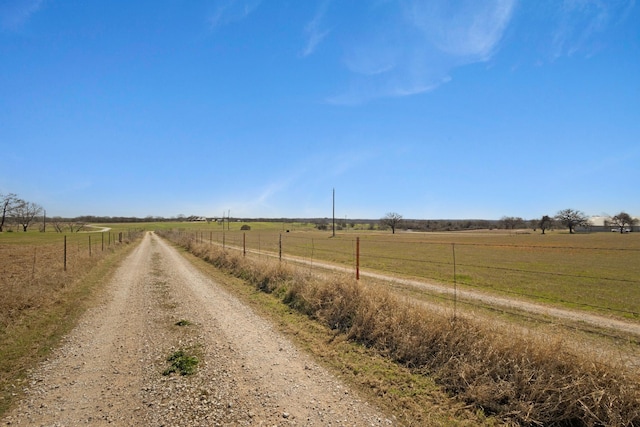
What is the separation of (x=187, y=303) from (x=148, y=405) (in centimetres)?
689

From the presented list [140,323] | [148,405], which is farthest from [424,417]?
[140,323]

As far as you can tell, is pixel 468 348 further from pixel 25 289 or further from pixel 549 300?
pixel 25 289

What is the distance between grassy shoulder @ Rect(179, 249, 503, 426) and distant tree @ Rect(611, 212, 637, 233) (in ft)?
469

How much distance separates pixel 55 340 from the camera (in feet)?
24.3

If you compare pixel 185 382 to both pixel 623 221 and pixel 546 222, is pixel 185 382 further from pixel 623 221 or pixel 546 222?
pixel 623 221

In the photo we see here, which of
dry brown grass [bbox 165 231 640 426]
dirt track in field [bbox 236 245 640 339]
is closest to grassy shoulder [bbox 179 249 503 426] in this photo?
dry brown grass [bbox 165 231 640 426]

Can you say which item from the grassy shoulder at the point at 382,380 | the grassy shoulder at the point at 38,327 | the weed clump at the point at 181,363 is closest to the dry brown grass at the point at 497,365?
the grassy shoulder at the point at 382,380

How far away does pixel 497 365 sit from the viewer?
16.6 feet

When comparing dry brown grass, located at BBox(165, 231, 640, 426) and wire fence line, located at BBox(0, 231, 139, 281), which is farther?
wire fence line, located at BBox(0, 231, 139, 281)

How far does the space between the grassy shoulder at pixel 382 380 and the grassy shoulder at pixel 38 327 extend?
4.98m

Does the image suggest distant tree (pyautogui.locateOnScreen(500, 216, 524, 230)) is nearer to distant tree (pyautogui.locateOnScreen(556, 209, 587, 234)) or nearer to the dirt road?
distant tree (pyautogui.locateOnScreen(556, 209, 587, 234))

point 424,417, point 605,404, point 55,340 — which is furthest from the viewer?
point 55,340

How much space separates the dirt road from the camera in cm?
431

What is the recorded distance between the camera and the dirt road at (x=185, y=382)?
4.31 metres
